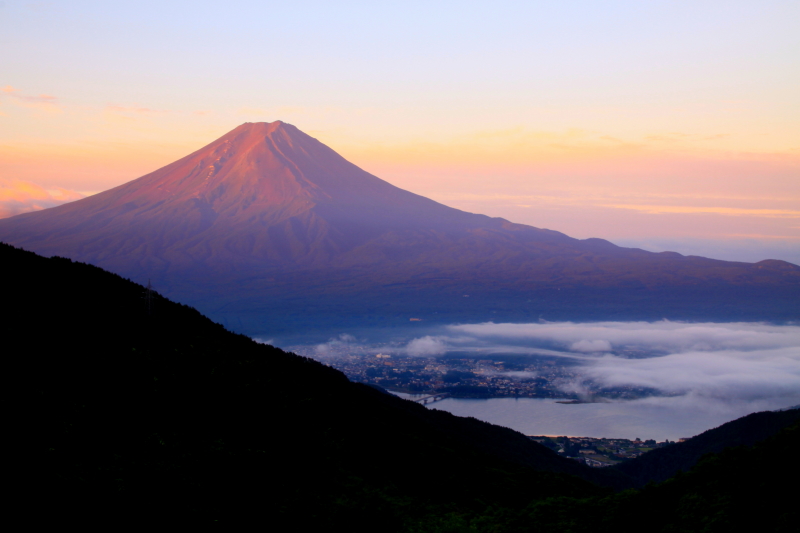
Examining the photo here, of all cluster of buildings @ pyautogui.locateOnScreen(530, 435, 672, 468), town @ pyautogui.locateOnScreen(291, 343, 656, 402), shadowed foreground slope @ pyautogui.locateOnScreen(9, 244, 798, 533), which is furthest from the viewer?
town @ pyautogui.locateOnScreen(291, 343, 656, 402)

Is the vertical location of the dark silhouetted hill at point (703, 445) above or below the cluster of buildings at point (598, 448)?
above

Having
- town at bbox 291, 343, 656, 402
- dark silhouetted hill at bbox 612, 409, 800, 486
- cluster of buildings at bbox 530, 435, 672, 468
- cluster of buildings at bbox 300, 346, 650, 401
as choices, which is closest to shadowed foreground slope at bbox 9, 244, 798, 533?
dark silhouetted hill at bbox 612, 409, 800, 486

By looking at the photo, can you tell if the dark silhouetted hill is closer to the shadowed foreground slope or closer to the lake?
the shadowed foreground slope

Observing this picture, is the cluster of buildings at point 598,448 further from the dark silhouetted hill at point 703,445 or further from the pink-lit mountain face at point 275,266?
the pink-lit mountain face at point 275,266

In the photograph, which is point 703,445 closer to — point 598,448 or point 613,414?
point 598,448

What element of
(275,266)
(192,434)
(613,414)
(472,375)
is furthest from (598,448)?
(275,266)

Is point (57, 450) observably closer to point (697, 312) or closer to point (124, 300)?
point (124, 300)

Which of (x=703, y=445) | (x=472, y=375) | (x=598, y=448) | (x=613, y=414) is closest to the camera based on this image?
(x=703, y=445)

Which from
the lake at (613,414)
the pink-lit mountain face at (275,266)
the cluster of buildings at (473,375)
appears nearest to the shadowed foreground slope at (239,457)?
the lake at (613,414)

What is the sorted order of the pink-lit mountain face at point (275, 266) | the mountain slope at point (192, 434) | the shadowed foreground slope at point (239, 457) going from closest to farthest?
the shadowed foreground slope at point (239, 457), the mountain slope at point (192, 434), the pink-lit mountain face at point (275, 266)

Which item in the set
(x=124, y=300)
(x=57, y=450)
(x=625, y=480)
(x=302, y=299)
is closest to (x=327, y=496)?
(x=57, y=450)

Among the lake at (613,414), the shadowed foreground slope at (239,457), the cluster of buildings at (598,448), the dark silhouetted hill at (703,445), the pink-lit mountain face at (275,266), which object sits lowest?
the lake at (613,414)
